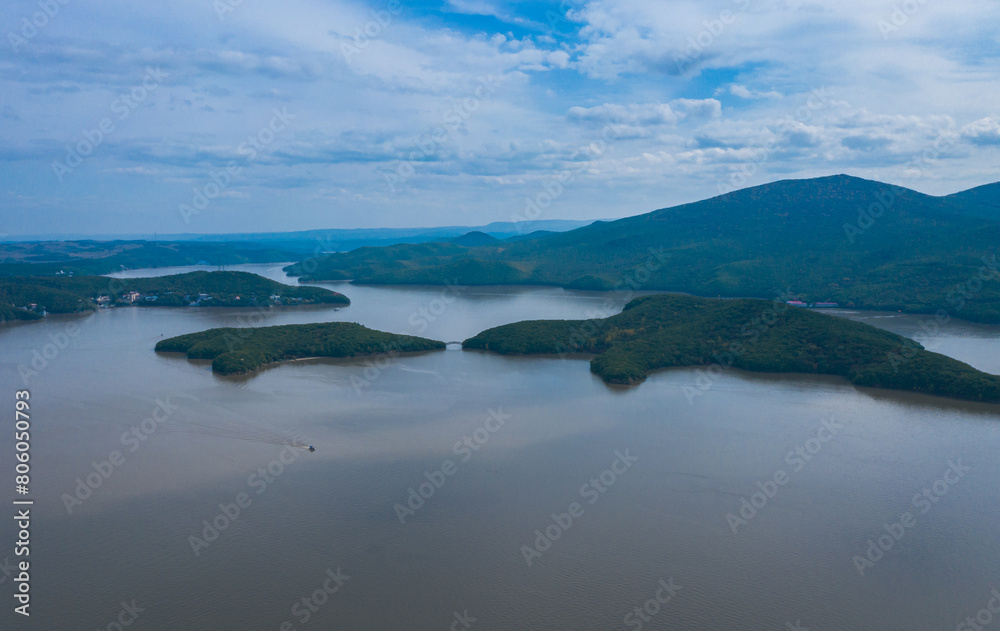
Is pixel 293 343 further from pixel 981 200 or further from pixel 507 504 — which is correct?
pixel 981 200

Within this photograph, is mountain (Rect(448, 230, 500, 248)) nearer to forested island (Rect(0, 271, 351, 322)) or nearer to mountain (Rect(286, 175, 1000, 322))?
mountain (Rect(286, 175, 1000, 322))

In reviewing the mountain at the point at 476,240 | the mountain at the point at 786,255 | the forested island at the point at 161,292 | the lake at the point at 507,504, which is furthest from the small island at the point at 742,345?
the mountain at the point at 476,240

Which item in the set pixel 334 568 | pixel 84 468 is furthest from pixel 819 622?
pixel 84 468

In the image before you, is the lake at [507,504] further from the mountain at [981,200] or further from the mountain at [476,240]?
the mountain at [476,240]

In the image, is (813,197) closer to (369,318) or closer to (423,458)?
(369,318)

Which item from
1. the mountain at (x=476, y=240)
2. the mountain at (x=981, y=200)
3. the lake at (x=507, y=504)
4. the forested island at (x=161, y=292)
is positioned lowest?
the lake at (x=507, y=504)
